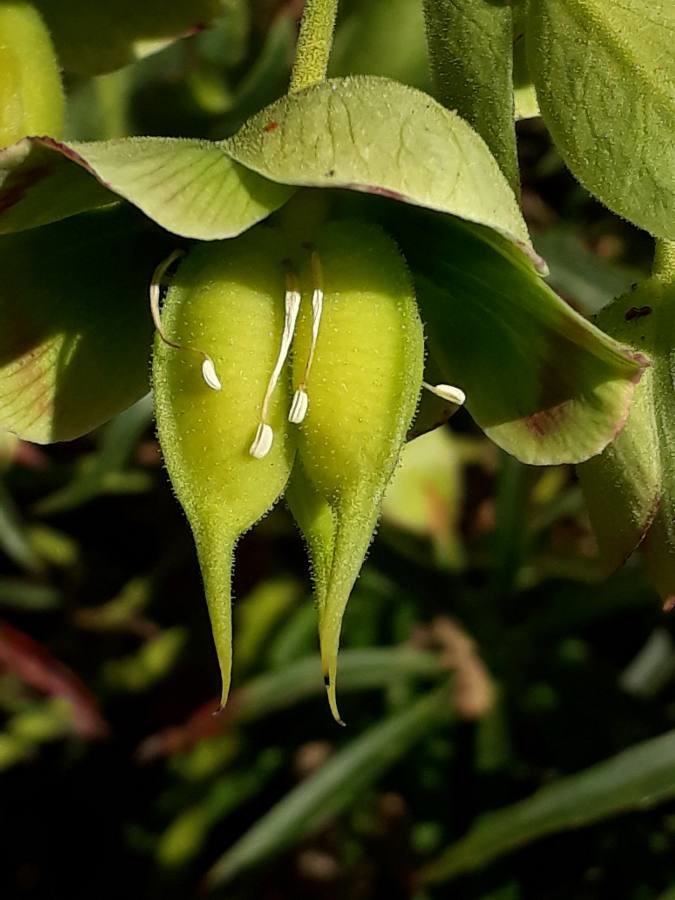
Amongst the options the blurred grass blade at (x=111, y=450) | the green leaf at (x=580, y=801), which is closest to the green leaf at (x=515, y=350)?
the green leaf at (x=580, y=801)

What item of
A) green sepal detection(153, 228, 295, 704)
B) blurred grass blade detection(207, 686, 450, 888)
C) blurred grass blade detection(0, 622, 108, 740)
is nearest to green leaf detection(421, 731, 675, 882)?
blurred grass blade detection(207, 686, 450, 888)

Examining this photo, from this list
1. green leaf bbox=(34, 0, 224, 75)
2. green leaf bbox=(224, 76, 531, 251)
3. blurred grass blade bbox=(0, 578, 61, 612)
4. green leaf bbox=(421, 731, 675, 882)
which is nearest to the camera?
green leaf bbox=(224, 76, 531, 251)

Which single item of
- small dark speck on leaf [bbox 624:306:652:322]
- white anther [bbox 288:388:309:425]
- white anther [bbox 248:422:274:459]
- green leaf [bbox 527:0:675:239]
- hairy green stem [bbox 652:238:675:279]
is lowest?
small dark speck on leaf [bbox 624:306:652:322]

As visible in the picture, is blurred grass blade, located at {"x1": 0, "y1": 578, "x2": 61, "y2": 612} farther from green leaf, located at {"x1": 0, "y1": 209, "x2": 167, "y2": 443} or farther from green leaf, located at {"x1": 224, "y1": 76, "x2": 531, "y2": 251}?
green leaf, located at {"x1": 224, "y1": 76, "x2": 531, "y2": 251}

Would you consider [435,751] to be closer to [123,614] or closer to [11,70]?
[123,614]

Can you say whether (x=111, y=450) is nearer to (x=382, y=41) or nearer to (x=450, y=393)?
(x=382, y=41)

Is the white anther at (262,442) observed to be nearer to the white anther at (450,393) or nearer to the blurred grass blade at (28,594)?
the white anther at (450,393)

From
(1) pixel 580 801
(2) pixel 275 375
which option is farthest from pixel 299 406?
(1) pixel 580 801

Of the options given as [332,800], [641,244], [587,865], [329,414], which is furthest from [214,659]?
[329,414]
